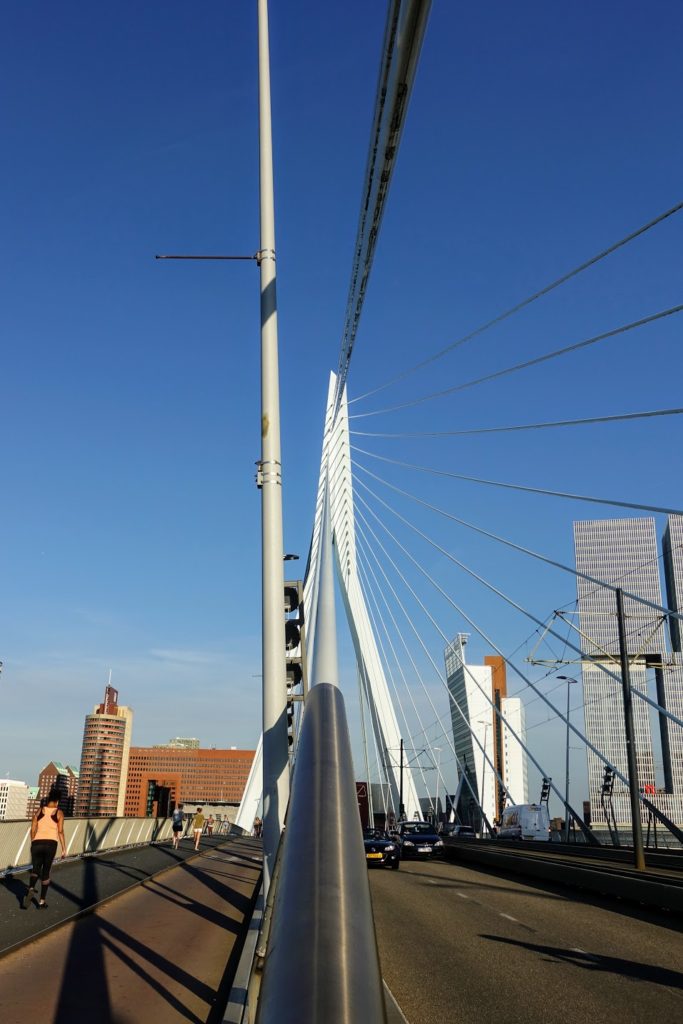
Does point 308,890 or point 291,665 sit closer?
point 308,890

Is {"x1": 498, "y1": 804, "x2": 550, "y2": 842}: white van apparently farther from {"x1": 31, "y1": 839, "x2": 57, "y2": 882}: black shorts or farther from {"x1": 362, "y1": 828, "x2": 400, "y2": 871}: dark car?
{"x1": 31, "y1": 839, "x2": 57, "y2": 882}: black shorts

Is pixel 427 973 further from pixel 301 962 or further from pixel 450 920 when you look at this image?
pixel 301 962

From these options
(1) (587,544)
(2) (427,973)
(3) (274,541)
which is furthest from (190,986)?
(1) (587,544)

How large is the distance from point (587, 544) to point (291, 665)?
19080cm

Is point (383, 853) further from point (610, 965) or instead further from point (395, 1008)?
point (395, 1008)

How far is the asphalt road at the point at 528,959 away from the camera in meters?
7.42

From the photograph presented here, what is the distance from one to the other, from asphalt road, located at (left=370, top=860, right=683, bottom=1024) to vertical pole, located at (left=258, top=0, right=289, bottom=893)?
194cm

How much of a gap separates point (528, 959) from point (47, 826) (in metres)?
6.10

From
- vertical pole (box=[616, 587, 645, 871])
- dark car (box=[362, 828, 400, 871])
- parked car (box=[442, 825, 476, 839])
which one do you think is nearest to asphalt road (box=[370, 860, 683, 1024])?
vertical pole (box=[616, 587, 645, 871])

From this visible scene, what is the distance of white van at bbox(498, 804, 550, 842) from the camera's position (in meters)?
63.6

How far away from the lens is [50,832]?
39.3ft

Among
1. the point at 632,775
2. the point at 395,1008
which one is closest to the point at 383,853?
the point at 632,775

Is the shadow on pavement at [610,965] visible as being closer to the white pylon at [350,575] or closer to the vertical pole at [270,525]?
the vertical pole at [270,525]

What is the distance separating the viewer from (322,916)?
2100 mm
